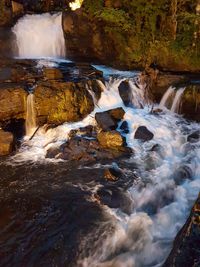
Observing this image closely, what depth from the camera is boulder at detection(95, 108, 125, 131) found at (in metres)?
9.77

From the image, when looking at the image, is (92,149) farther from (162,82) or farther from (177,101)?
(162,82)

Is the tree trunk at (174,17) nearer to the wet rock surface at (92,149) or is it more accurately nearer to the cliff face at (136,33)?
the cliff face at (136,33)

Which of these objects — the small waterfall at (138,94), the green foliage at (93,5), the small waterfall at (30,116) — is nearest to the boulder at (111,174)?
the small waterfall at (30,116)

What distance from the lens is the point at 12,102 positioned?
10156 millimetres

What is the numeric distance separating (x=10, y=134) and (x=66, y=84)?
258cm

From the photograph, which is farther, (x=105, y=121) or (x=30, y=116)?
(x=30, y=116)

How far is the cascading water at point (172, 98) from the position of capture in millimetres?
11328

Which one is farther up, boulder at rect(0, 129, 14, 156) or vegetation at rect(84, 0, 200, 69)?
vegetation at rect(84, 0, 200, 69)

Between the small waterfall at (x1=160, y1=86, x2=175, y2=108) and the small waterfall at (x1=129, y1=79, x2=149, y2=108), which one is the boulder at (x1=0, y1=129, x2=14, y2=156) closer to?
the small waterfall at (x1=129, y1=79, x2=149, y2=108)

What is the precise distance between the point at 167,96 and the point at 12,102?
552cm

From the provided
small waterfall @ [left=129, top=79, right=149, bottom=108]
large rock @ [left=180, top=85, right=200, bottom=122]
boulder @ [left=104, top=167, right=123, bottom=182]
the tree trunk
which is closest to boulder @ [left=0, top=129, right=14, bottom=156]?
boulder @ [left=104, top=167, right=123, bottom=182]

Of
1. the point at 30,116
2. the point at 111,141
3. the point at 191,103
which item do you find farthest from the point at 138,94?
the point at 30,116

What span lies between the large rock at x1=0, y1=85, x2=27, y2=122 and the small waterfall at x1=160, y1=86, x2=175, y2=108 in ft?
16.4

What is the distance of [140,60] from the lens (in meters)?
13.6
